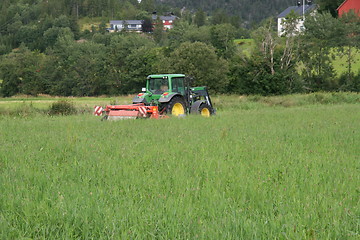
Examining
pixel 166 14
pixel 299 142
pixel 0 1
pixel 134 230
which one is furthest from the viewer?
pixel 166 14

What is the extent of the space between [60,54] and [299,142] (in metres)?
67.4

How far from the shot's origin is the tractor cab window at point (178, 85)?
16.0m

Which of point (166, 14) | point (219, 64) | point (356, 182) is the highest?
point (166, 14)

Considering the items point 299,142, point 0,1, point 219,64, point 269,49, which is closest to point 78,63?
point 219,64

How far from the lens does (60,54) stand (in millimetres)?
70438

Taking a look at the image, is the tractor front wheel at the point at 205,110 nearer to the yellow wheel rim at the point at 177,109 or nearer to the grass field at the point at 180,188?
the yellow wheel rim at the point at 177,109

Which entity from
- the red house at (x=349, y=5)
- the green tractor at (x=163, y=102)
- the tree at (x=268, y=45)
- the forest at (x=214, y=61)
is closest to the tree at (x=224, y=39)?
the forest at (x=214, y=61)

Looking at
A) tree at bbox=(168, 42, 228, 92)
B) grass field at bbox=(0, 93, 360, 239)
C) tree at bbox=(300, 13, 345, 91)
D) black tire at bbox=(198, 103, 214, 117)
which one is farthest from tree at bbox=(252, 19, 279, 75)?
grass field at bbox=(0, 93, 360, 239)

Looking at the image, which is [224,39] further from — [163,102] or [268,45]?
[163,102]

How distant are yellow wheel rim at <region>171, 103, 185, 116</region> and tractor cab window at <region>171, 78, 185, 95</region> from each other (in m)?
0.63

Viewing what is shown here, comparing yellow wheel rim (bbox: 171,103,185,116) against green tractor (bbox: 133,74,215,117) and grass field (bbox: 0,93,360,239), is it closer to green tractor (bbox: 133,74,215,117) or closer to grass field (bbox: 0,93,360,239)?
green tractor (bbox: 133,74,215,117)

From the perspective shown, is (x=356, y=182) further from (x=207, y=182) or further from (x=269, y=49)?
(x=269, y=49)

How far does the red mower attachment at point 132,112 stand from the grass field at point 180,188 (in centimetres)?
563

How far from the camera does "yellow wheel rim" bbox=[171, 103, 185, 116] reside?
1568cm
